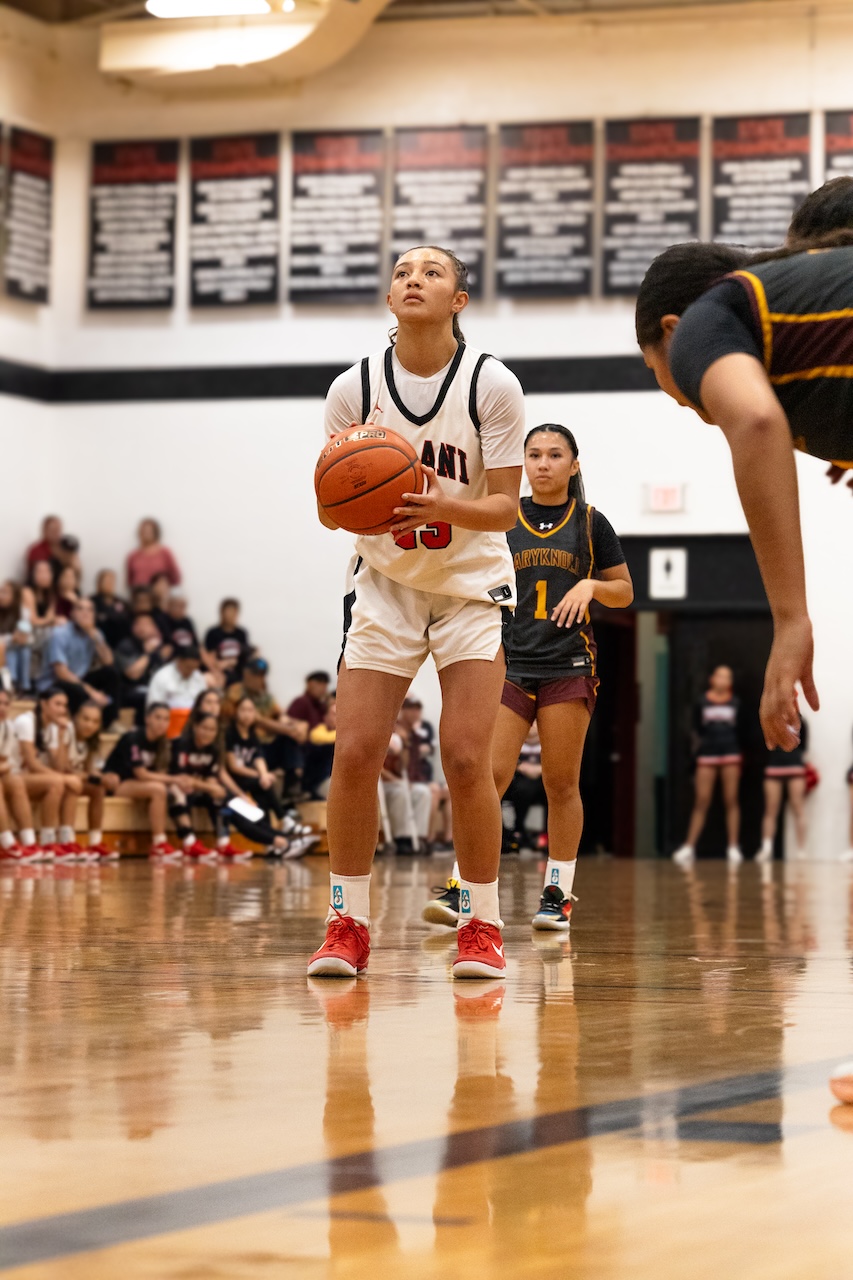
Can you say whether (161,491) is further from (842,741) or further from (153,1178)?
(153,1178)

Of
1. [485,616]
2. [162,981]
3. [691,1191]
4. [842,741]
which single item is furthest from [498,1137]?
[842,741]

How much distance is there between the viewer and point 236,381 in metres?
15.9

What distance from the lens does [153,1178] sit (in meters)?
1.86

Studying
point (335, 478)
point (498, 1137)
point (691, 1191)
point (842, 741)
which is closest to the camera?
point (691, 1191)

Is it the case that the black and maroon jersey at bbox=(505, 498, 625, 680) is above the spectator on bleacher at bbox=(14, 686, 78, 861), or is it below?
above

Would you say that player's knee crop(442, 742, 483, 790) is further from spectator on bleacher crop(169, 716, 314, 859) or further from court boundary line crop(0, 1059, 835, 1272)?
spectator on bleacher crop(169, 716, 314, 859)

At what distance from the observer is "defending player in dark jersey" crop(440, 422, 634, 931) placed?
5.66m

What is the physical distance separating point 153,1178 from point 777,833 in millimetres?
13212

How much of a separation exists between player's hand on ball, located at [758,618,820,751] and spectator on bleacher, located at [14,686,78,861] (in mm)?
9037

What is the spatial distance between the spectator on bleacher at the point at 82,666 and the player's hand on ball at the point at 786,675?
1085 centimetres

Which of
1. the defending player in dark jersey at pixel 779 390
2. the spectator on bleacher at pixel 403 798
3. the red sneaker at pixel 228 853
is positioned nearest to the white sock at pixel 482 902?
the defending player in dark jersey at pixel 779 390

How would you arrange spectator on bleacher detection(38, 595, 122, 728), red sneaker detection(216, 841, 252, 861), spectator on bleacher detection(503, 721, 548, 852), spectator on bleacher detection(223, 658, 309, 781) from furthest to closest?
spectator on bleacher detection(503, 721, 548, 852), spectator on bleacher detection(223, 658, 309, 781), spectator on bleacher detection(38, 595, 122, 728), red sneaker detection(216, 841, 252, 861)

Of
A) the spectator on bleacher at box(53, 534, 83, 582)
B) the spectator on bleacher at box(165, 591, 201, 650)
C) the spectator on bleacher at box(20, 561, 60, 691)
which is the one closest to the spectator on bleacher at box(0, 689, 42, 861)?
the spectator on bleacher at box(20, 561, 60, 691)

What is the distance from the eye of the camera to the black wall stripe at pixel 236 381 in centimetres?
1510
